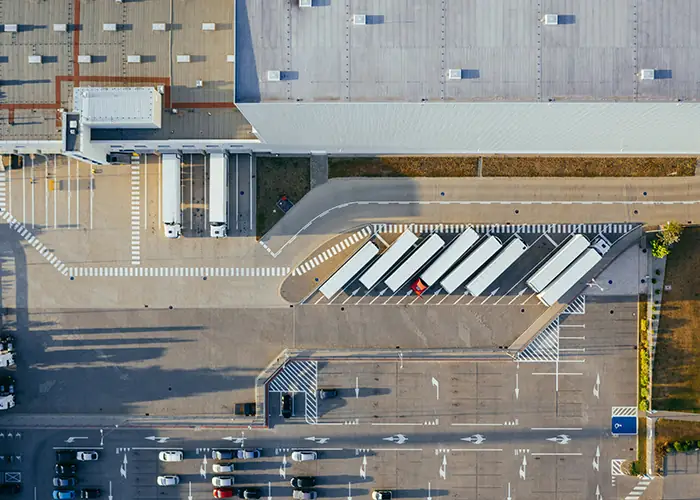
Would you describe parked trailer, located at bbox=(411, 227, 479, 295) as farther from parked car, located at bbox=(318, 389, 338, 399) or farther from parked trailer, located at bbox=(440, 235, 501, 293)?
parked car, located at bbox=(318, 389, 338, 399)

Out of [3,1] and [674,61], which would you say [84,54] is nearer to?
[3,1]

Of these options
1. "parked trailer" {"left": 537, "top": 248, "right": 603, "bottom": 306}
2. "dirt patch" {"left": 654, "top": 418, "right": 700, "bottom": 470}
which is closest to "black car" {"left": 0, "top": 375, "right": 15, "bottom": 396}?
"parked trailer" {"left": 537, "top": 248, "right": 603, "bottom": 306}

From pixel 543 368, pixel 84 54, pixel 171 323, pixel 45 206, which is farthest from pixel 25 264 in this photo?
pixel 543 368

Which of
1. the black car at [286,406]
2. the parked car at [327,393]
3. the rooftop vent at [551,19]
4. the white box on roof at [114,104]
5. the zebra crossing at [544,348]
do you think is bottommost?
the black car at [286,406]

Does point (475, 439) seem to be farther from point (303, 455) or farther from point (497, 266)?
point (497, 266)

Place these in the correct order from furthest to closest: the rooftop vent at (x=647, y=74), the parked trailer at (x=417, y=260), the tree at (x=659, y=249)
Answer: the parked trailer at (x=417, y=260) → the tree at (x=659, y=249) → the rooftop vent at (x=647, y=74)

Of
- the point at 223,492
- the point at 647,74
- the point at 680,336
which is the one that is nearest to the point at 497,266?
the point at 680,336

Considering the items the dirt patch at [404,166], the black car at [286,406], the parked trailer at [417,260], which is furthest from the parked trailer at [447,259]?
the black car at [286,406]

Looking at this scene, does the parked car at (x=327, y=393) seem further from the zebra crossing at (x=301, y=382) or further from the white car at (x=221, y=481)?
the white car at (x=221, y=481)
